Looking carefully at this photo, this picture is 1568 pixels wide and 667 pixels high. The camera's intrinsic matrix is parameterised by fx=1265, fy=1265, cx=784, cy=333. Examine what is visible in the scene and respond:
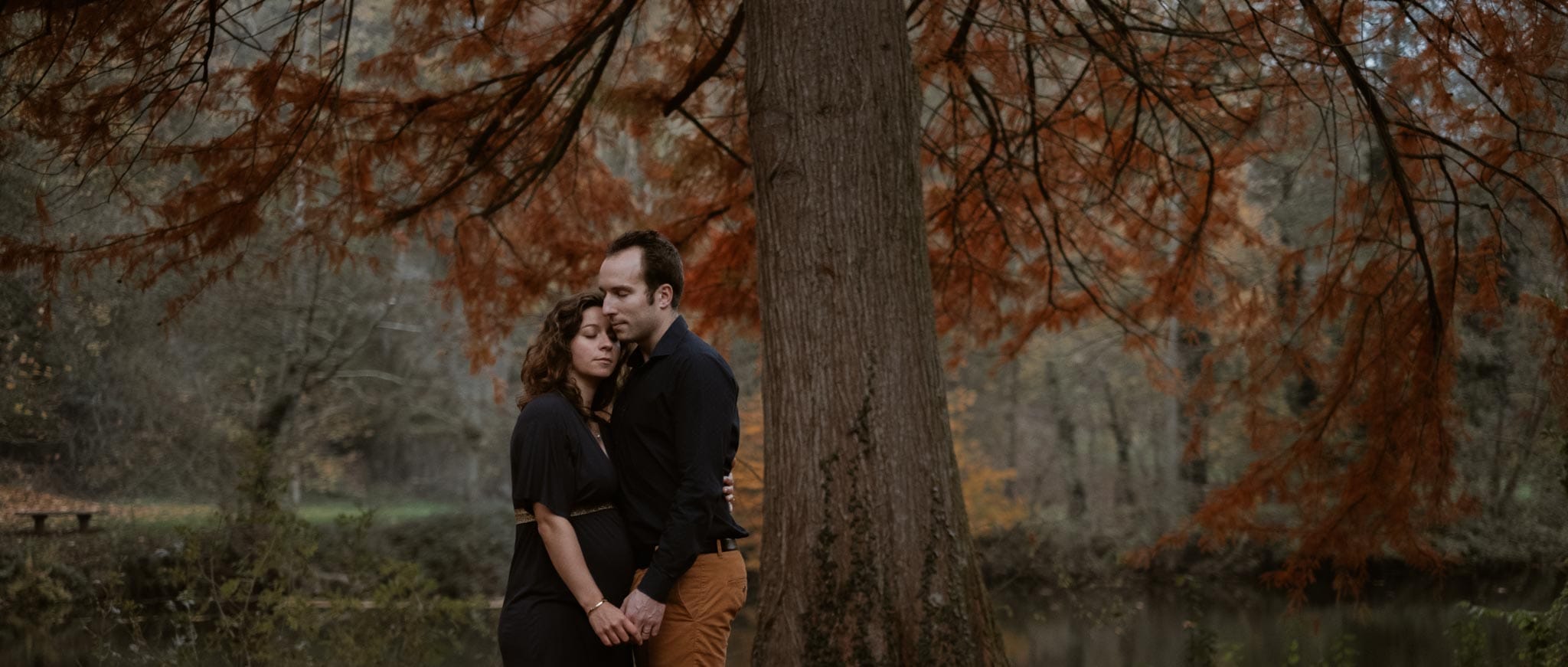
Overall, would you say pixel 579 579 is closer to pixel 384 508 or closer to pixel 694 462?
pixel 694 462

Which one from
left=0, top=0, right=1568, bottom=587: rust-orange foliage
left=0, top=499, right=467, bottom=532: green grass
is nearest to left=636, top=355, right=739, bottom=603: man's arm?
left=0, top=0, right=1568, bottom=587: rust-orange foliage

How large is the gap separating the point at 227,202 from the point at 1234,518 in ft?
19.0

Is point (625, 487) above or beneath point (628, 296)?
beneath

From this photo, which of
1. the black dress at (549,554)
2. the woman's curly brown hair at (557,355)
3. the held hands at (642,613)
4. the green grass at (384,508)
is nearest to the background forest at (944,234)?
the woman's curly brown hair at (557,355)

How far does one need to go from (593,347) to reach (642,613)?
28.7 inches

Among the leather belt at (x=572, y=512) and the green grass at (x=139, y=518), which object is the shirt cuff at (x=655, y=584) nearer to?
the leather belt at (x=572, y=512)

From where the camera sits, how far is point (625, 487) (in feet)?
11.3

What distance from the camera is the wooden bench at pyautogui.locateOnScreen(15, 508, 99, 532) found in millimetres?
13875

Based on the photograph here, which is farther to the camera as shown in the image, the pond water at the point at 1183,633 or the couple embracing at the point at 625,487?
the pond water at the point at 1183,633

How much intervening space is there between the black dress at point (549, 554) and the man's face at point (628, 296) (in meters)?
0.27

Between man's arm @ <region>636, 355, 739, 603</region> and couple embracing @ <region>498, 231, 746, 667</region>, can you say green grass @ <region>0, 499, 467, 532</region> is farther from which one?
man's arm @ <region>636, 355, 739, 603</region>

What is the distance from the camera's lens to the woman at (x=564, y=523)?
319 cm

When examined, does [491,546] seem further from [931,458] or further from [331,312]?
[931,458]

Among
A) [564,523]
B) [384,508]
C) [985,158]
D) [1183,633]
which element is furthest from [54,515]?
[564,523]
